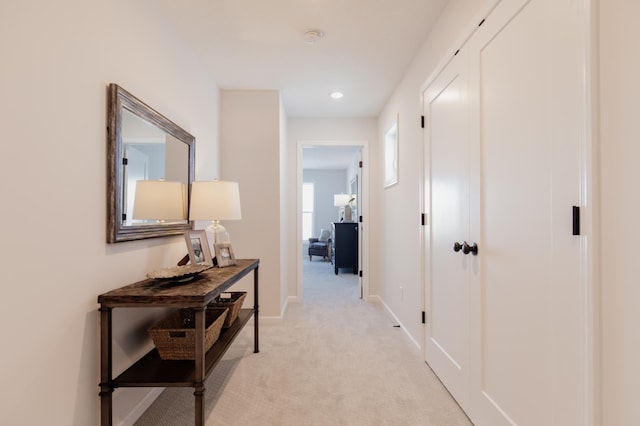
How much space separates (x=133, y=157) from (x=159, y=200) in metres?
0.35

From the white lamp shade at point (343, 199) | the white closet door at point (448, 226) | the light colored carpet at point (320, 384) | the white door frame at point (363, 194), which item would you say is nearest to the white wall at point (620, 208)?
the white closet door at point (448, 226)

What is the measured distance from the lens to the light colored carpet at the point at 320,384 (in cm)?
180

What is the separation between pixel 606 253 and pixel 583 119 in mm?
405

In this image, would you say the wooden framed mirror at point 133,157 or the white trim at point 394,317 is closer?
the wooden framed mirror at point 133,157

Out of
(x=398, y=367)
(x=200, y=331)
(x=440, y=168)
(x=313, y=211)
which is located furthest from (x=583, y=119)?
(x=313, y=211)

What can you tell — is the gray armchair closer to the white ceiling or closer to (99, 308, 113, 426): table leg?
the white ceiling

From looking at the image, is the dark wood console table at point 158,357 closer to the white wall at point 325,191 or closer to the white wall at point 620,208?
the white wall at point 620,208

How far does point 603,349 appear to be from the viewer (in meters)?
0.95

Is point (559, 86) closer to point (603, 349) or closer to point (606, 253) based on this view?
point (606, 253)

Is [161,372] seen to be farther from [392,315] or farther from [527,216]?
[392,315]

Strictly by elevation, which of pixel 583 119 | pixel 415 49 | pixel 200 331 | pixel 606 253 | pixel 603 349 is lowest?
pixel 200 331

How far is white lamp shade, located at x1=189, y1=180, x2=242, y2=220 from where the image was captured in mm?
2240

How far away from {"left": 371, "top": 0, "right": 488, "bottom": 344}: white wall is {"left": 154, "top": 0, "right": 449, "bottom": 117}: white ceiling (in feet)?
0.48

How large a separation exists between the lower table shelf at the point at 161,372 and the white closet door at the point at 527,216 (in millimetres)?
1383
